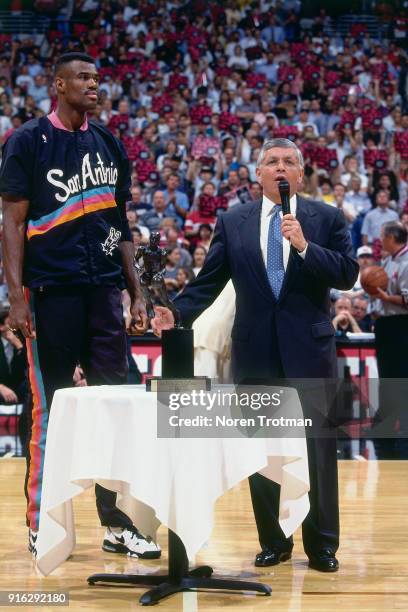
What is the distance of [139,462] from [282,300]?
3.72 ft

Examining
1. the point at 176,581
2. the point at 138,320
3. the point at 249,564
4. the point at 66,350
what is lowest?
the point at 249,564

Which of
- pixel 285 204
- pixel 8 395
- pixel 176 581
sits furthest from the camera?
pixel 8 395

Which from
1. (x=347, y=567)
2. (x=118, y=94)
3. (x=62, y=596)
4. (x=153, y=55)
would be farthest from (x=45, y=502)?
(x=153, y=55)

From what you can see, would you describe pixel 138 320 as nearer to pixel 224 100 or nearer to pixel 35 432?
pixel 35 432

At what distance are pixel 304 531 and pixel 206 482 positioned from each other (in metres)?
0.95

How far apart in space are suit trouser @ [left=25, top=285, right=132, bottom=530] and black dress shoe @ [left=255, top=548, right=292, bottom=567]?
68 centimetres

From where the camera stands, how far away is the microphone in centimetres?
404

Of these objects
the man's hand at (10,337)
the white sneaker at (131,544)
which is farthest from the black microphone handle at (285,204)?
the man's hand at (10,337)

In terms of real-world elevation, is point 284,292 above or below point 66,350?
above

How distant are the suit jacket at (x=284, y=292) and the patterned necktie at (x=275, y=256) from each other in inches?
1.2

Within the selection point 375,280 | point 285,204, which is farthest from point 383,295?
point 285,204

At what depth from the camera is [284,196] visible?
4.09 meters

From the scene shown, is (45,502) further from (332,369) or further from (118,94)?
(118,94)

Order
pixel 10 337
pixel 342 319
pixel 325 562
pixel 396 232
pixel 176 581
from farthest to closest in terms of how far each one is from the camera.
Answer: pixel 342 319 < pixel 10 337 < pixel 396 232 < pixel 325 562 < pixel 176 581
